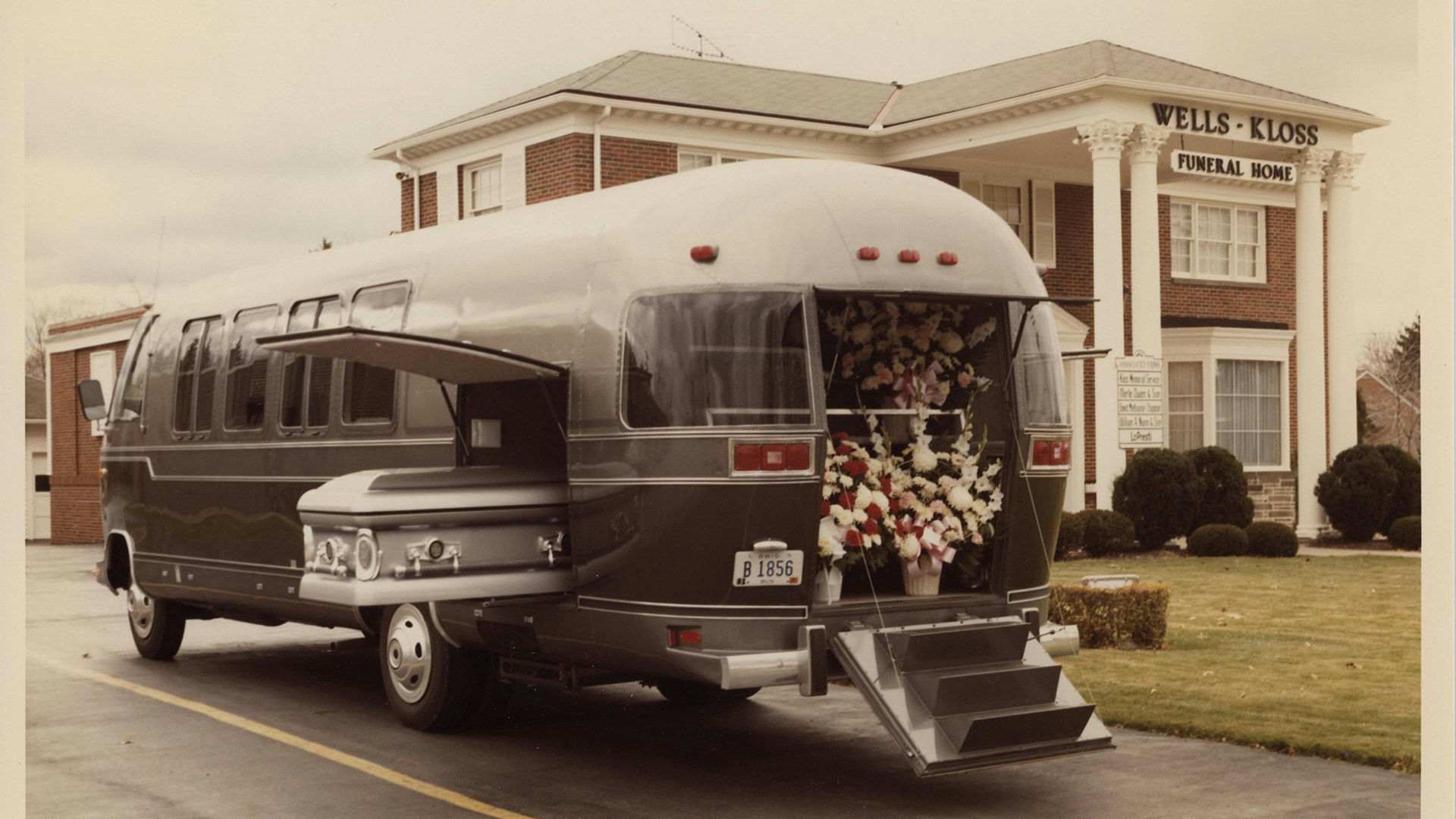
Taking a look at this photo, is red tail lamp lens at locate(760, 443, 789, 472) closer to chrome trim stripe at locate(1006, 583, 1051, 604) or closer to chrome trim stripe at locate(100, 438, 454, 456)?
chrome trim stripe at locate(1006, 583, 1051, 604)

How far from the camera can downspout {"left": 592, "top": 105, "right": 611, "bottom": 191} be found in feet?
75.3

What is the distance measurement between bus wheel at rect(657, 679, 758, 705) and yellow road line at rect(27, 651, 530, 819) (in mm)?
2409

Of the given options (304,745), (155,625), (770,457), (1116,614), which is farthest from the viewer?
(155,625)

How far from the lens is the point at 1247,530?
22047 millimetres

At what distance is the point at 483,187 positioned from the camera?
82.3 feet

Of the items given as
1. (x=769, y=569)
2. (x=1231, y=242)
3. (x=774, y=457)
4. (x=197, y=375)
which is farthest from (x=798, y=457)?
(x=1231, y=242)

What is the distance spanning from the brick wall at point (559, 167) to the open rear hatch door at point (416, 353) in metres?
14.2

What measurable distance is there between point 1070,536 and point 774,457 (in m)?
14.2

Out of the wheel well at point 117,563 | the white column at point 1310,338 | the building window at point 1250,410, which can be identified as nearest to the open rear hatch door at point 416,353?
the wheel well at point 117,563

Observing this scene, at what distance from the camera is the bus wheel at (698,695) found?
10.6 m

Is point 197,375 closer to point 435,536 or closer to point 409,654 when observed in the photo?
point 409,654

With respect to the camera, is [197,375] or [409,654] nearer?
[409,654]

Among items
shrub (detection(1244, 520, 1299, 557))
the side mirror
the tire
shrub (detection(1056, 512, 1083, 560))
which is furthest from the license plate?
shrub (detection(1244, 520, 1299, 557))

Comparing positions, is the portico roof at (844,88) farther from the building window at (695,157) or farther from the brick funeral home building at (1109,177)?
the building window at (695,157)
